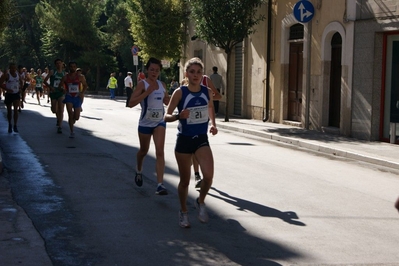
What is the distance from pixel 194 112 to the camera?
7703 mm

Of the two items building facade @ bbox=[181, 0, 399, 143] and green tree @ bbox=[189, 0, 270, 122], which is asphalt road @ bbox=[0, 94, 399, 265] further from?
green tree @ bbox=[189, 0, 270, 122]

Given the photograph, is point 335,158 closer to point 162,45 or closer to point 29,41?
point 162,45

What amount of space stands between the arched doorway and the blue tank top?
12.9m

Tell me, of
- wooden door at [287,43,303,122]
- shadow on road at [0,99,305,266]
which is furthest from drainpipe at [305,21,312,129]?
shadow on road at [0,99,305,266]

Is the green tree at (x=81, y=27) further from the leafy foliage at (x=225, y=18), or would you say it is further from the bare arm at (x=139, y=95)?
the bare arm at (x=139, y=95)

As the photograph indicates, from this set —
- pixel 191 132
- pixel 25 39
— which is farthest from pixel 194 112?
pixel 25 39

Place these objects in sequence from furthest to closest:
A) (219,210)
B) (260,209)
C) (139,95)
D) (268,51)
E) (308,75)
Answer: (268,51) < (308,75) < (139,95) < (260,209) < (219,210)

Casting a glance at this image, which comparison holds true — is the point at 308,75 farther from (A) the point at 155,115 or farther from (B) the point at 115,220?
(B) the point at 115,220

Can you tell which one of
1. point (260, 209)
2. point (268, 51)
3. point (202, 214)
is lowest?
point (260, 209)

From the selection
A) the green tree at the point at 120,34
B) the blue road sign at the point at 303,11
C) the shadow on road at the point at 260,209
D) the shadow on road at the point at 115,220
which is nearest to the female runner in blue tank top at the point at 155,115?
the shadow on road at the point at 115,220

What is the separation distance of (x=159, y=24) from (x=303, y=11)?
1363 centimetres

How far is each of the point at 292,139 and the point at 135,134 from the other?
3.93 m

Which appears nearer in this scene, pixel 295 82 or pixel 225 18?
pixel 295 82

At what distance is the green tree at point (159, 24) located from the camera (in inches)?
1303
